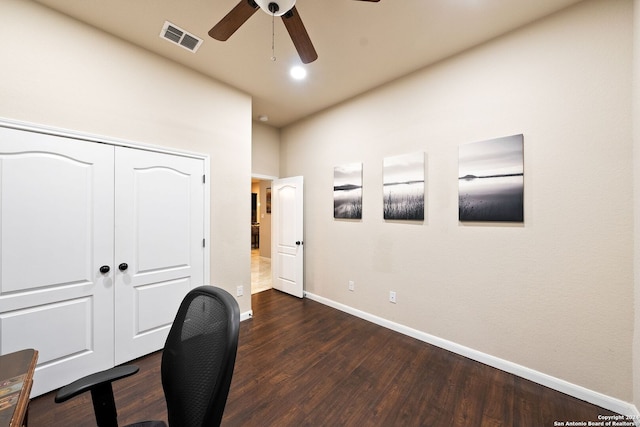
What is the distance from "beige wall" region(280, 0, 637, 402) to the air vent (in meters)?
2.13

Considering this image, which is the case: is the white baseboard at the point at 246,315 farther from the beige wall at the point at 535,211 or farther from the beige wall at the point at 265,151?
the beige wall at the point at 265,151

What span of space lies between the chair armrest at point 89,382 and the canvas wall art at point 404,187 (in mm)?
2665

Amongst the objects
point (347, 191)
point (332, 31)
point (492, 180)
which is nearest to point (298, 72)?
point (332, 31)

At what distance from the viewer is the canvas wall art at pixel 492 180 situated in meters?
2.15

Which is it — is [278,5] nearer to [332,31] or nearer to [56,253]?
[332,31]

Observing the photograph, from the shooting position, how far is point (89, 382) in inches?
38.4

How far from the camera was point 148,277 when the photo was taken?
2.44 m

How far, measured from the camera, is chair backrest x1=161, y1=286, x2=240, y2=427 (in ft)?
2.24

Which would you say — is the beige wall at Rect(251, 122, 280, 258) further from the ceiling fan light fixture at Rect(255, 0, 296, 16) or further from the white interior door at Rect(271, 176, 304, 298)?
the ceiling fan light fixture at Rect(255, 0, 296, 16)

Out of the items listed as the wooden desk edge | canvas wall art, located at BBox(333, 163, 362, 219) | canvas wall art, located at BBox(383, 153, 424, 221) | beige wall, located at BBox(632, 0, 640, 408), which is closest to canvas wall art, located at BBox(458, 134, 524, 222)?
canvas wall art, located at BBox(383, 153, 424, 221)

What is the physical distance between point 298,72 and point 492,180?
236cm

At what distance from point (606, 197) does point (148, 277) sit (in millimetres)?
3955

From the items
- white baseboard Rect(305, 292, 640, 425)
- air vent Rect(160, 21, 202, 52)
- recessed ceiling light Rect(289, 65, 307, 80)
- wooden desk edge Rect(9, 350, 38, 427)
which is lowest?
white baseboard Rect(305, 292, 640, 425)

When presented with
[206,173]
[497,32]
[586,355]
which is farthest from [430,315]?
[206,173]
